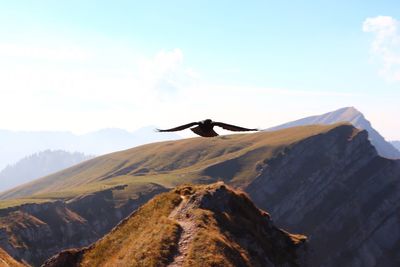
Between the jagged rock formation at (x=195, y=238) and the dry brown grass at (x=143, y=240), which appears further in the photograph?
the jagged rock formation at (x=195, y=238)

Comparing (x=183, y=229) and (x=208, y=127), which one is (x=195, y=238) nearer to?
(x=183, y=229)

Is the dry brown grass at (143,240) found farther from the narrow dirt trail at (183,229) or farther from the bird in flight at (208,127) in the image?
the bird in flight at (208,127)

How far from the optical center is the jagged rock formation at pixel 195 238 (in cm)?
4793

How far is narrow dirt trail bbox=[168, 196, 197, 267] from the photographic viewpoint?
155 feet

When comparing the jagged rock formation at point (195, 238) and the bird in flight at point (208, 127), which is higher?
the bird in flight at point (208, 127)

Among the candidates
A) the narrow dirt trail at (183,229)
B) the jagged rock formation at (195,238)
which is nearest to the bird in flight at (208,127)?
the jagged rock formation at (195,238)

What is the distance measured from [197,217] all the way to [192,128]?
45385 millimetres

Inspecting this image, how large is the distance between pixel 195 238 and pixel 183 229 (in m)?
3.44

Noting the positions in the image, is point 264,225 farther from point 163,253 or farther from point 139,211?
point 163,253

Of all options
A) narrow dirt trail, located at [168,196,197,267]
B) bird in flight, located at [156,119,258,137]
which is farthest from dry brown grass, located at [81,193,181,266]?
bird in flight, located at [156,119,258,137]

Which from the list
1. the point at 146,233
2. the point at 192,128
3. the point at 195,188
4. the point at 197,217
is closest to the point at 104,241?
the point at 146,233

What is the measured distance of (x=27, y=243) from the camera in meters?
192

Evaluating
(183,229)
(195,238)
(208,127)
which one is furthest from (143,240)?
(208,127)

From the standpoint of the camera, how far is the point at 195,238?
166ft
